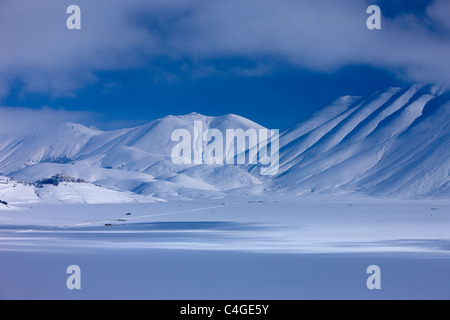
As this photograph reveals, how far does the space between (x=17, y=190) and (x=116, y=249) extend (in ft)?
219

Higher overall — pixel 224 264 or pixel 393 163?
pixel 393 163

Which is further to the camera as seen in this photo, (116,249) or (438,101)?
(438,101)

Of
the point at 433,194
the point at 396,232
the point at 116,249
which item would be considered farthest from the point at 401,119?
the point at 116,249

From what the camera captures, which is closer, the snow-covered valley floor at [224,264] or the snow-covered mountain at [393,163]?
the snow-covered valley floor at [224,264]

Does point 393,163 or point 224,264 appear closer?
point 224,264

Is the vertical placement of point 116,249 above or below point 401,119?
below

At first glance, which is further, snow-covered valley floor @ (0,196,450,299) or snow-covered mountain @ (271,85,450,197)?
snow-covered mountain @ (271,85,450,197)

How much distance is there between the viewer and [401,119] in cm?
19750

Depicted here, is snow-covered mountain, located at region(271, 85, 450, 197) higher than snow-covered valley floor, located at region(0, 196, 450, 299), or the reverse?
snow-covered mountain, located at region(271, 85, 450, 197)

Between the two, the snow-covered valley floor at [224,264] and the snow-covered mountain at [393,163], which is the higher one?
the snow-covered mountain at [393,163]

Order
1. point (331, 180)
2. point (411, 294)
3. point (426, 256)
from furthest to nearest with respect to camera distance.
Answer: point (331, 180), point (426, 256), point (411, 294)
